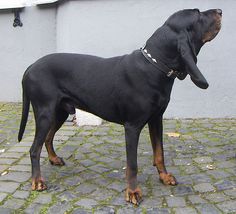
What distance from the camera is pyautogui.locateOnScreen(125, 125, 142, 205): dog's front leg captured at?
3838 mm

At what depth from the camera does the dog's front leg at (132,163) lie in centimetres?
384

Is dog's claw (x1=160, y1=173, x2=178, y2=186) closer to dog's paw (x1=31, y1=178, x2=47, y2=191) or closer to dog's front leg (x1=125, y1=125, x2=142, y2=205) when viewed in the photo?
dog's front leg (x1=125, y1=125, x2=142, y2=205)

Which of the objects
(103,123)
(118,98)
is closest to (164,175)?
(118,98)

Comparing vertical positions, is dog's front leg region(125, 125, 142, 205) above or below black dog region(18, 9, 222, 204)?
below

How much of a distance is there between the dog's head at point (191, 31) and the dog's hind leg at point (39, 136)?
1.48 m

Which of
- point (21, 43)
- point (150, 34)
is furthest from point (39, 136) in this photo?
point (21, 43)

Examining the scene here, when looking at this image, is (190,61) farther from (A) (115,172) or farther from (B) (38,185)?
(B) (38,185)

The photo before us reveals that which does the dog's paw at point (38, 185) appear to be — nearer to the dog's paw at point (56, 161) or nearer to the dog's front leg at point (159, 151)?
the dog's paw at point (56, 161)

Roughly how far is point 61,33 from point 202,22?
14.4 ft

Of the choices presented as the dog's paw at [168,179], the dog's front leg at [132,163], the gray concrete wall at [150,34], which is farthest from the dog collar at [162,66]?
the gray concrete wall at [150,34]

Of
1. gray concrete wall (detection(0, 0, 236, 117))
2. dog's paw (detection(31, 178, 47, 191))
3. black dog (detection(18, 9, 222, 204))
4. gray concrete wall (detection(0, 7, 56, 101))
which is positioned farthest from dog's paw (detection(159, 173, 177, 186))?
gray concrete wall (detection(0, 7, 56, 101))

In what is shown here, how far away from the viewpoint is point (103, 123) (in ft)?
22.3

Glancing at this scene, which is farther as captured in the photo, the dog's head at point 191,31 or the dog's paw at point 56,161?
the dog's paw at point 56,161

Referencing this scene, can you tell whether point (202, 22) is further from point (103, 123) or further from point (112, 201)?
point (103, 123)
